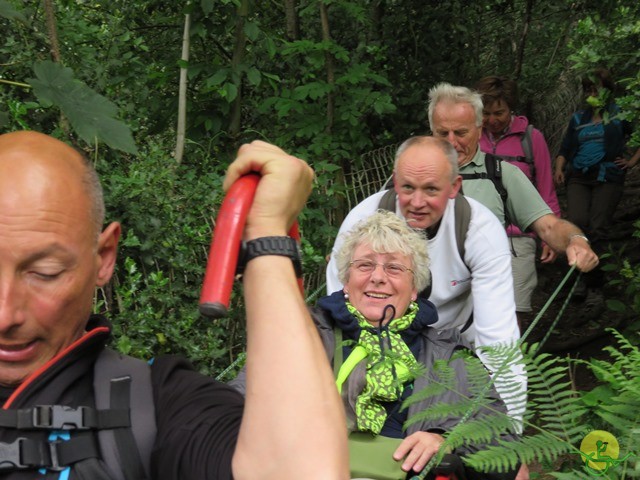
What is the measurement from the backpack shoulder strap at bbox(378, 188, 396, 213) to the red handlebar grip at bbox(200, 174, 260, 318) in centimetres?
274

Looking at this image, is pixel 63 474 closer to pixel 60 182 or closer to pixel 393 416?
pixel 60 182

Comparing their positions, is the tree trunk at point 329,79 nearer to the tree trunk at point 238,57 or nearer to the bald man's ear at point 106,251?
the tree trunk at point 238,57

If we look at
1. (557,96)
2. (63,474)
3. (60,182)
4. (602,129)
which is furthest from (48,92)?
(557,96)

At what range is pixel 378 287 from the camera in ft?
11.8

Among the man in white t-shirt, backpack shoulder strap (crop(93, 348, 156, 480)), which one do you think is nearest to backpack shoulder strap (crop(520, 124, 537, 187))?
the man in white t-shirt

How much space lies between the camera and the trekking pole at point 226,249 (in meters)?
1.44

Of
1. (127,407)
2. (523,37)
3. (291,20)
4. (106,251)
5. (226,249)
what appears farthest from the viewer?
(523,37)

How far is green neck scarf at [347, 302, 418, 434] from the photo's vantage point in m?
3.18

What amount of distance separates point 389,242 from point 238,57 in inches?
131

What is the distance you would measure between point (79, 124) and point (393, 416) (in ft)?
4.99

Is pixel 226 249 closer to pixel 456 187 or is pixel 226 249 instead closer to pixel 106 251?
pixel 106 251

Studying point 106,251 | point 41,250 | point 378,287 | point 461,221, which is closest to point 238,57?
point 461,221

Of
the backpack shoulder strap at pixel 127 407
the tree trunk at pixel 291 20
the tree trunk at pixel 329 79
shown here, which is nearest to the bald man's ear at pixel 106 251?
the backpack shoulder strap at pixel 127 407

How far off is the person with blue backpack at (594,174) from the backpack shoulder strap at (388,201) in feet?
13.7
